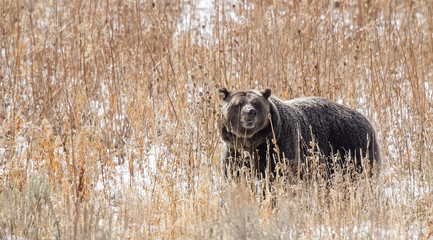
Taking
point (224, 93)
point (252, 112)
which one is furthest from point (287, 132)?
point (224, 93)


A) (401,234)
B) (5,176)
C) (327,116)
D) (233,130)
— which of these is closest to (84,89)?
(5,176)

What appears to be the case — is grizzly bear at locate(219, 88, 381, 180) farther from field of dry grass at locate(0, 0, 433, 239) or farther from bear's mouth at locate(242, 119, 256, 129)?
field of dry grass at locate(0, 0, 433, 239)

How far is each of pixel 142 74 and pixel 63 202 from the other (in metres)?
3.87

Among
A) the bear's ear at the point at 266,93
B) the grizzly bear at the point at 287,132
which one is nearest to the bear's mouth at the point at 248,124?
the grizzly bear at the point at 287,132

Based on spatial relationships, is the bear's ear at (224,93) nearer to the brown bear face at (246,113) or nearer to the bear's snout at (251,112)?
the brown bear face at (246,113)

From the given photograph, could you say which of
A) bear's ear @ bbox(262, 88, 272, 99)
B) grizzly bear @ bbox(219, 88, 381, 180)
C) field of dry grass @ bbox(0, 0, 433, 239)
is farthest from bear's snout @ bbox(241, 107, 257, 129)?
field of dry grass @ bbox(0, 0, 433, 239)

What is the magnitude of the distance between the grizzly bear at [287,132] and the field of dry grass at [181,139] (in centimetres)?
25

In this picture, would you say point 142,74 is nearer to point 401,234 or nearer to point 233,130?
point 233,130

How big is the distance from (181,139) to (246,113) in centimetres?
150

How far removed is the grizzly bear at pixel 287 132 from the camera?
5234 millimetres

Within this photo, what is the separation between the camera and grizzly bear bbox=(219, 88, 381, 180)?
5.23 metres

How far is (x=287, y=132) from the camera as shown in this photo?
5469mm

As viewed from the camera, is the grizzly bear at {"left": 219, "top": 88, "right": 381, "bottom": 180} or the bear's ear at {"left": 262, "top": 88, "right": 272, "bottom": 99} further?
the bear's ear at {"left": 262, "top": 88, "right": 272, "bottom": 99}

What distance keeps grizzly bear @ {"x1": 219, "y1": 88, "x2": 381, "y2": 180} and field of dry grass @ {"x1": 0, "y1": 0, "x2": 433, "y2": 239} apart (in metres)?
0.25
